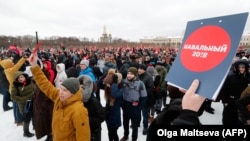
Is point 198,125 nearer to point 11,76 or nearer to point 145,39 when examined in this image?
point 11,76

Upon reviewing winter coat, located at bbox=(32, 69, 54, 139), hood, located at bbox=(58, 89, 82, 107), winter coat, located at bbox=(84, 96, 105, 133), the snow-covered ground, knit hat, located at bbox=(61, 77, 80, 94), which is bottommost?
the snow-covered ground

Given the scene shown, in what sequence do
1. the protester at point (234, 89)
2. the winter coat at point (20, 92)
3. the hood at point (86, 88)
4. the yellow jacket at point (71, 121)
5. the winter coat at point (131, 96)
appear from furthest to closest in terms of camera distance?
the winter coat at point (20, 92), the protester at point (234, 89), the winter coat at point (131, 96), the hood at point (86, 88), the yellow jacket at point (71, 121)

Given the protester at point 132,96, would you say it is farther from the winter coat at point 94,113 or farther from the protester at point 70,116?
the protester at point 70,116

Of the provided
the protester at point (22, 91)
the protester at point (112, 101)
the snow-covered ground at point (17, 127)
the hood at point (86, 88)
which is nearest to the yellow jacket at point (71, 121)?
the hood at point (86, 88)

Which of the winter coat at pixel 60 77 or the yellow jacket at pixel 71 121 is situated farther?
the winter coat at pixel 60 77

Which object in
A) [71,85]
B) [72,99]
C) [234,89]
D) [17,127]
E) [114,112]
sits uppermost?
[71,85]

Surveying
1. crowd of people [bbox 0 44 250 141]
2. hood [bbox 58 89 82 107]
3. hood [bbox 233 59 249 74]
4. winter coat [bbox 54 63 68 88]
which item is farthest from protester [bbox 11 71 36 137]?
hood [bbox 233 59 249 74]

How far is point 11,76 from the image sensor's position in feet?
18.2

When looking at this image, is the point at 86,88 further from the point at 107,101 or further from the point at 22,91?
the point at 22,91

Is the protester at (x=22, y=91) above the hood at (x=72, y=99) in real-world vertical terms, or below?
below

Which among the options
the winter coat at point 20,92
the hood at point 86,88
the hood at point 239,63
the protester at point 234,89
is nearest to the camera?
the hood at point 86,88

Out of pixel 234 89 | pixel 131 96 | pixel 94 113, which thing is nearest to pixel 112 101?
pixel 131 96

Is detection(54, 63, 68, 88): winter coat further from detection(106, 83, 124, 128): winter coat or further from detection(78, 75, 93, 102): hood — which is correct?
detection(78, 75, 93, 102): hood

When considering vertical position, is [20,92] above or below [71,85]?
below
